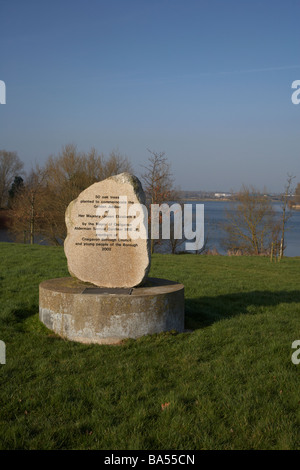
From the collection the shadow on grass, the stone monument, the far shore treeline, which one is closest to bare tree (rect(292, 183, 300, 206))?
the far shore treeline

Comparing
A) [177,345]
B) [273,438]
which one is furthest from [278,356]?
[273,438]

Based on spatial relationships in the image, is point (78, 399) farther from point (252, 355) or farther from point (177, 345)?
point (252, 355)

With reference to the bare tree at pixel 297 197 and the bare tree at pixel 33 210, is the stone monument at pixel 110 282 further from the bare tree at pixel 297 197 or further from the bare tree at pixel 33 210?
the bare tree at pixel 297 197

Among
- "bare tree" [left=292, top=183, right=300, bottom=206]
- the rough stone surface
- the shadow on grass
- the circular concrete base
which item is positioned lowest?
the shadow on grass

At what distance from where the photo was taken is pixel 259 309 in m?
8.70

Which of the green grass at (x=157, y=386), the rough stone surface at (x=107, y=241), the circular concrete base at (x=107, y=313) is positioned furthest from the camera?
the rough stone surface at (x=107, y=241)

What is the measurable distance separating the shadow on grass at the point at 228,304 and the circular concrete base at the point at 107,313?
110 centimetres

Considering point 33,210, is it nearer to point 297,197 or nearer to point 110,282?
point 297,197

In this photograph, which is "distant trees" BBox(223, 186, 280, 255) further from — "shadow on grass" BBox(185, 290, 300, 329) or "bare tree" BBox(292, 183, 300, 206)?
"shadow on grass" BBox(185, 290, 300, 329)

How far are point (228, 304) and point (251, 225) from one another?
26603 mm

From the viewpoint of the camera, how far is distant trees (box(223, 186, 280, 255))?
34.2m

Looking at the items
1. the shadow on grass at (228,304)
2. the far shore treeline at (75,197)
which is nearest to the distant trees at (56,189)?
the far shore treeline at (75,197)

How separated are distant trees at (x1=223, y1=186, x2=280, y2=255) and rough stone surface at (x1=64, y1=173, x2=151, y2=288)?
27.4 metres

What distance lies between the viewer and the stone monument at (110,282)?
6.30 metres
